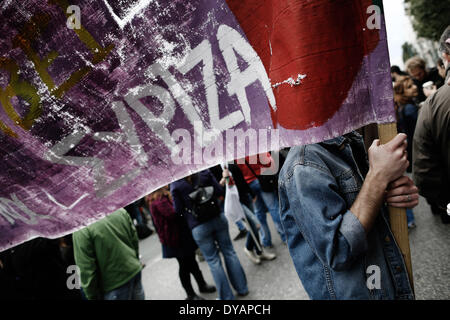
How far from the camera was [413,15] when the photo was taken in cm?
2053

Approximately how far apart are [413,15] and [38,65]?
26504mm

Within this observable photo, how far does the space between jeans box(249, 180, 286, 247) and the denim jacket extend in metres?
3.14

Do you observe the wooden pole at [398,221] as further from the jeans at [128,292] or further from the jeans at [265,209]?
the jeans at [265,209]

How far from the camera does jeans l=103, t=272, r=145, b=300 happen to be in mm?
2799

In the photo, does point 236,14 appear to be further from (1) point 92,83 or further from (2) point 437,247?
(2) point 437,247

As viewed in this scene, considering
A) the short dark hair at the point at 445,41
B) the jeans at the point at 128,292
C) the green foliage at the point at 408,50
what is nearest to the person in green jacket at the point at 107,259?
the jeans at the point at 128,292

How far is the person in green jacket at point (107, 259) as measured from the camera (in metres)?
2.65

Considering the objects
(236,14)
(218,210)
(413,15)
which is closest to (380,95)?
(236,14)

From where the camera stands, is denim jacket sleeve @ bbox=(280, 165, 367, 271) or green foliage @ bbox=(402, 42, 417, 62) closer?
denim jacket sleeve @ bbox=(280, 165, 367, 271)

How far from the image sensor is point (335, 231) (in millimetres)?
1078

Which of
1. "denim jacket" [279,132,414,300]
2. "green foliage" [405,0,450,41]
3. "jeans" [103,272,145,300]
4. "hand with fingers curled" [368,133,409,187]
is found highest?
"green foliage" [405,0,450,41]

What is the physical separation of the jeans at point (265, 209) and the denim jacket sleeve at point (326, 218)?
3341 mm

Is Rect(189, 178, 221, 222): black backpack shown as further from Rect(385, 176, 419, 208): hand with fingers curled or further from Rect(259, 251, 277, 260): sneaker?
Rect(385, 176, 419, 208): hand with fingers curled

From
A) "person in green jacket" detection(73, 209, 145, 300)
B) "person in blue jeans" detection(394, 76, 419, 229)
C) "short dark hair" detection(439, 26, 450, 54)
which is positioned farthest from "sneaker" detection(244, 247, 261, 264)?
"short dark hair" detection(439, 26, 450, 54)
